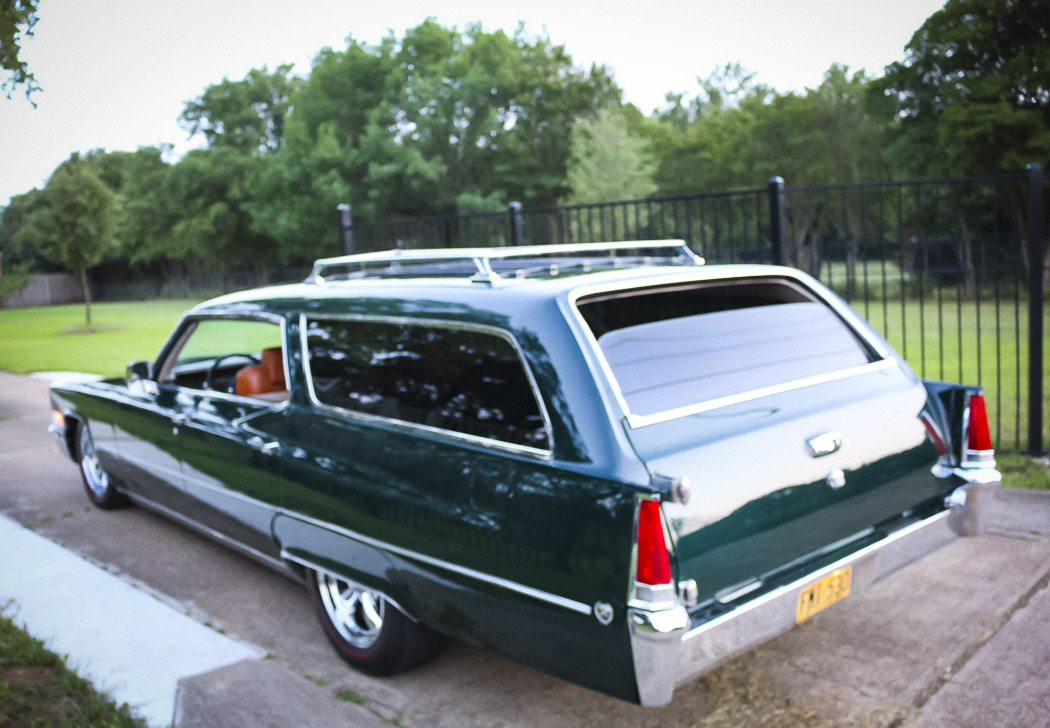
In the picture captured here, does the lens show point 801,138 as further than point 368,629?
Yes

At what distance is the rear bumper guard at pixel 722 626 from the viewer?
104 inches

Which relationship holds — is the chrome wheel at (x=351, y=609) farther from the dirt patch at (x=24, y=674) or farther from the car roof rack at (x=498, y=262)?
the car roof rack at (x=498, y=262)

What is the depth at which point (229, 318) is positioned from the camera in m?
4.84

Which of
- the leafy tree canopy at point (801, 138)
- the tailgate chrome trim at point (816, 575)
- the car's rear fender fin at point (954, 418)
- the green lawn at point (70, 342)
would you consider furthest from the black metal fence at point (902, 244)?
the leafy tree canopy at point (801, 138)

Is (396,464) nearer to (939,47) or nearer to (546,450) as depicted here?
(546,450)

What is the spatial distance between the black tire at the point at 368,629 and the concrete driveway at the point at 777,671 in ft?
0.33

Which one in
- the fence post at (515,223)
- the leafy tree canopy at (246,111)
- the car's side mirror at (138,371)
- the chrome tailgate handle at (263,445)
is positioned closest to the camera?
the chrome tailgate handle at (263,445)

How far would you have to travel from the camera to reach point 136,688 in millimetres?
3662

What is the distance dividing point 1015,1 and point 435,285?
33304mm

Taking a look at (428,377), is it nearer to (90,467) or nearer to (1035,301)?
(90,467)

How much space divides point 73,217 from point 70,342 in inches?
334

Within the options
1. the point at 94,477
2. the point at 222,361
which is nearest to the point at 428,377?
the point at 222,361

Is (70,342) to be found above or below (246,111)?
below

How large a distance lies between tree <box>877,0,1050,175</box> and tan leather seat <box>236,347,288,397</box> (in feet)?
97.7
